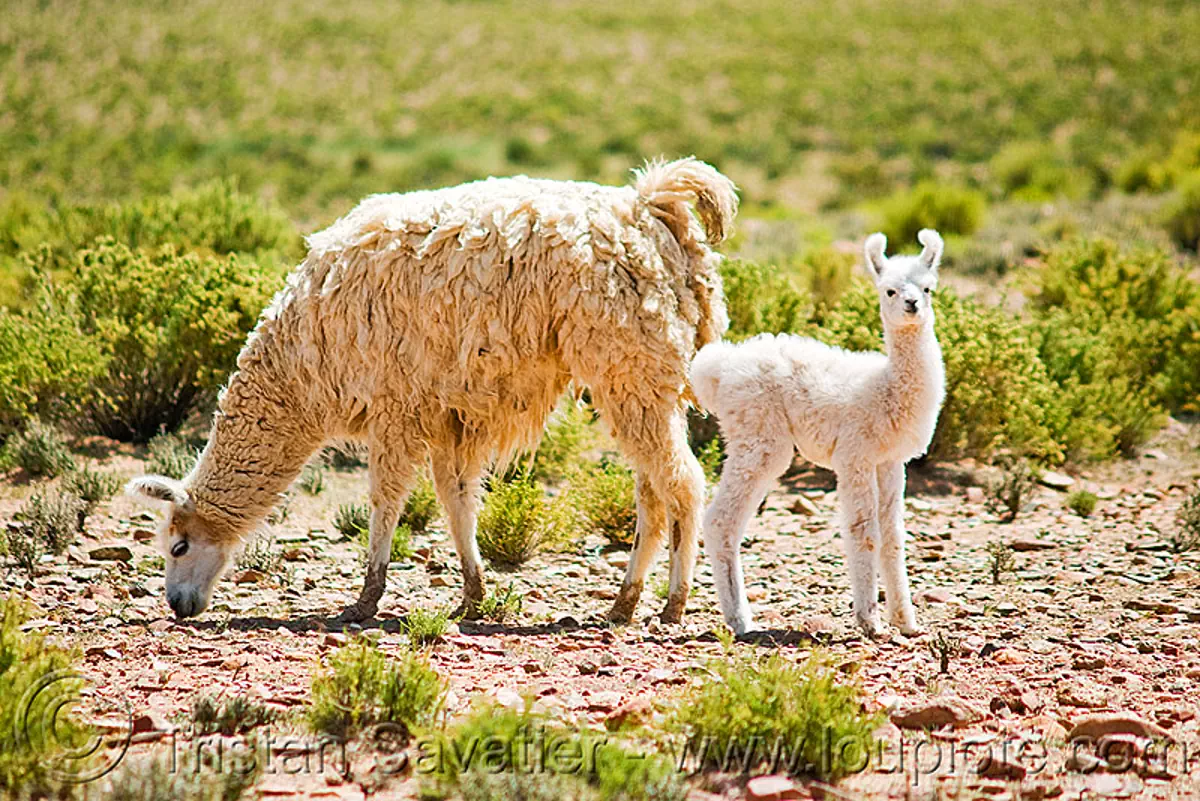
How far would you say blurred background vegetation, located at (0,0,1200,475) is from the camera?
12477mm

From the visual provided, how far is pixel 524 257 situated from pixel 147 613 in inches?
124

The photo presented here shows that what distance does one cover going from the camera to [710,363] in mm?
7426

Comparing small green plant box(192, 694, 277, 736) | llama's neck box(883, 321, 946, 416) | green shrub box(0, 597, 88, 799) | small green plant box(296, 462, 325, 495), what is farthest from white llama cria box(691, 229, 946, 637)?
small green plant box(296, 462, 325, 495)

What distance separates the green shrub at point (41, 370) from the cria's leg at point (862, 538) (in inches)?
305

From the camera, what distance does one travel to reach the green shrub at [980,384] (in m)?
11.5

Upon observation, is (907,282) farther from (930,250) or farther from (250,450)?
(250,450)

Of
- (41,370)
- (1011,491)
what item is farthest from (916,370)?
(41,370)

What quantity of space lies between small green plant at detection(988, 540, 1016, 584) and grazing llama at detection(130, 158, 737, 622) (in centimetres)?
241

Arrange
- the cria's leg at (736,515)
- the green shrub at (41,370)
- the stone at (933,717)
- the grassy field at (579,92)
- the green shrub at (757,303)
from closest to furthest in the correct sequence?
the stone at (933,717), the cria's leg at (736,515), the green shrub at (41,370), the green shrub at (757,303), the grassy field at (579,92)

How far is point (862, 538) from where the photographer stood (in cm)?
703

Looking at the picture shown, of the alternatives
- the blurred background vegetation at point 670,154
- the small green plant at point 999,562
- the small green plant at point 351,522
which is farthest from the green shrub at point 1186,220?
the small green plant at point 351,522

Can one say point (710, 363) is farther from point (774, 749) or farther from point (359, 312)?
point (774, 749)

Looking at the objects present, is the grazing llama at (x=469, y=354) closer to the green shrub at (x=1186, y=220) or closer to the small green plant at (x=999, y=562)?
the small green plant at (x=999, y=562)

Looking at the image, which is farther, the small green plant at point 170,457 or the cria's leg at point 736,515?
the small green plant at point 170,457
